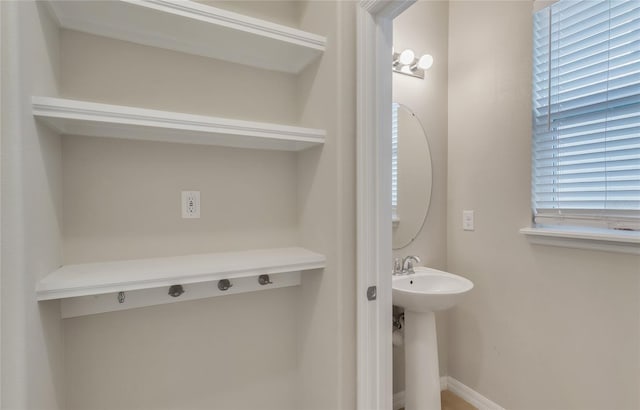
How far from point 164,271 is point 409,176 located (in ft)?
4.89

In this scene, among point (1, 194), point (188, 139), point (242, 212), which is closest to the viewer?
point (1, 194)

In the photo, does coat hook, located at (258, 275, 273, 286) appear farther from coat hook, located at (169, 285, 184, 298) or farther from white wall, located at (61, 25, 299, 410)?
coat hook, located at (169, 285, 184, 298)

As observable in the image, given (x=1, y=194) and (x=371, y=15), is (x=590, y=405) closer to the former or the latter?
(x=371, y=15)

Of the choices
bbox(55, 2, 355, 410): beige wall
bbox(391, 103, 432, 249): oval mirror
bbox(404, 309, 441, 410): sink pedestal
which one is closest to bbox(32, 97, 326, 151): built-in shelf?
bbox(55, 2, 355, 410): beige wall

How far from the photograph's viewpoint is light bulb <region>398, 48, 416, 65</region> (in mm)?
1784

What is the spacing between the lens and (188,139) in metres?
1.21

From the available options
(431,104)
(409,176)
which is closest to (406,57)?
(431,104)

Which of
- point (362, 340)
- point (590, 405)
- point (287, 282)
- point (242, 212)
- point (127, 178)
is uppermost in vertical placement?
point (127, 178)

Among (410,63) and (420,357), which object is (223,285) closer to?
(420,357)

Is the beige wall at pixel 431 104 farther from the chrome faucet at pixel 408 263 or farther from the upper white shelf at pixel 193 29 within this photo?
the upper white shelf at pixel 193 29

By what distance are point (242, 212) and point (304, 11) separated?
951 mm

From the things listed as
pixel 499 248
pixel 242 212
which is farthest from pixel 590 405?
pixel 242 212

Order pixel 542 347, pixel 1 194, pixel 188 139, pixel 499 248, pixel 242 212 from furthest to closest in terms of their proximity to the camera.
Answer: pixel 499 248, pixel 542 347, pixel 242 212, pixel 188 139, pixel 1 194

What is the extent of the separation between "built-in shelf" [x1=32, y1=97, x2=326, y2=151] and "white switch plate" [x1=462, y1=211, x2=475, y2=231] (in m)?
1.21
